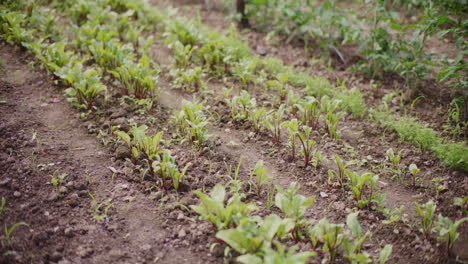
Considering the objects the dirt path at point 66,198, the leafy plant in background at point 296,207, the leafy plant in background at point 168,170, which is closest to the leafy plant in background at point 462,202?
the leafy plant in background at point 296,207

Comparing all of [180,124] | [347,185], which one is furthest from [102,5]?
[347,185]

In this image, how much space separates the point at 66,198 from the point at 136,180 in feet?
2.03

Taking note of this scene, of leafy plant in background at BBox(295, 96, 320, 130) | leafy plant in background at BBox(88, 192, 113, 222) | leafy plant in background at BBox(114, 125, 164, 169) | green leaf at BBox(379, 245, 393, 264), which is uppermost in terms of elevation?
leafy plant in background at BBox(295, 96, 320, 130)

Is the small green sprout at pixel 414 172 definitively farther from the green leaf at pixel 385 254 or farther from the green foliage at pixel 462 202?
the green leaf at pixel 385 254

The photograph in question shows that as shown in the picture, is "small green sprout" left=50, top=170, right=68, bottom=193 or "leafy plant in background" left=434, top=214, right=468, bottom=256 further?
"small green sprout" left=50, top=170, right=68, bottom=193

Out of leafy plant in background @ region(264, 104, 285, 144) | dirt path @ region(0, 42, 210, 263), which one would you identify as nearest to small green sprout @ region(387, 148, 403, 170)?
leafy plant in background @ region(264, 104, 285, 144)

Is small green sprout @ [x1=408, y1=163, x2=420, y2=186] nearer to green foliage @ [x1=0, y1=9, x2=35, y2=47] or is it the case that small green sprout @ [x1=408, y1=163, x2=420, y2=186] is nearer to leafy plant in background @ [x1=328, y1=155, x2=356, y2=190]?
leafy plant in background @ [x1=328, y1=155, x2=356, y2=190]

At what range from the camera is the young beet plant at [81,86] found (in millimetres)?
4254

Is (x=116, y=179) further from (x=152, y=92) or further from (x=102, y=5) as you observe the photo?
(x=102, y=5)

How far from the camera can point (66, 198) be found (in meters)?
3.31

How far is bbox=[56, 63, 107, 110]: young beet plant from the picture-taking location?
167 inches

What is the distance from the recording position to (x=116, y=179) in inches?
141

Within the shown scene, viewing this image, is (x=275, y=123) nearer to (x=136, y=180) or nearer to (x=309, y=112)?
(x=309, y=112)

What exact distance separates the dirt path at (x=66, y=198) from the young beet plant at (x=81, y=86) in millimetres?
170
